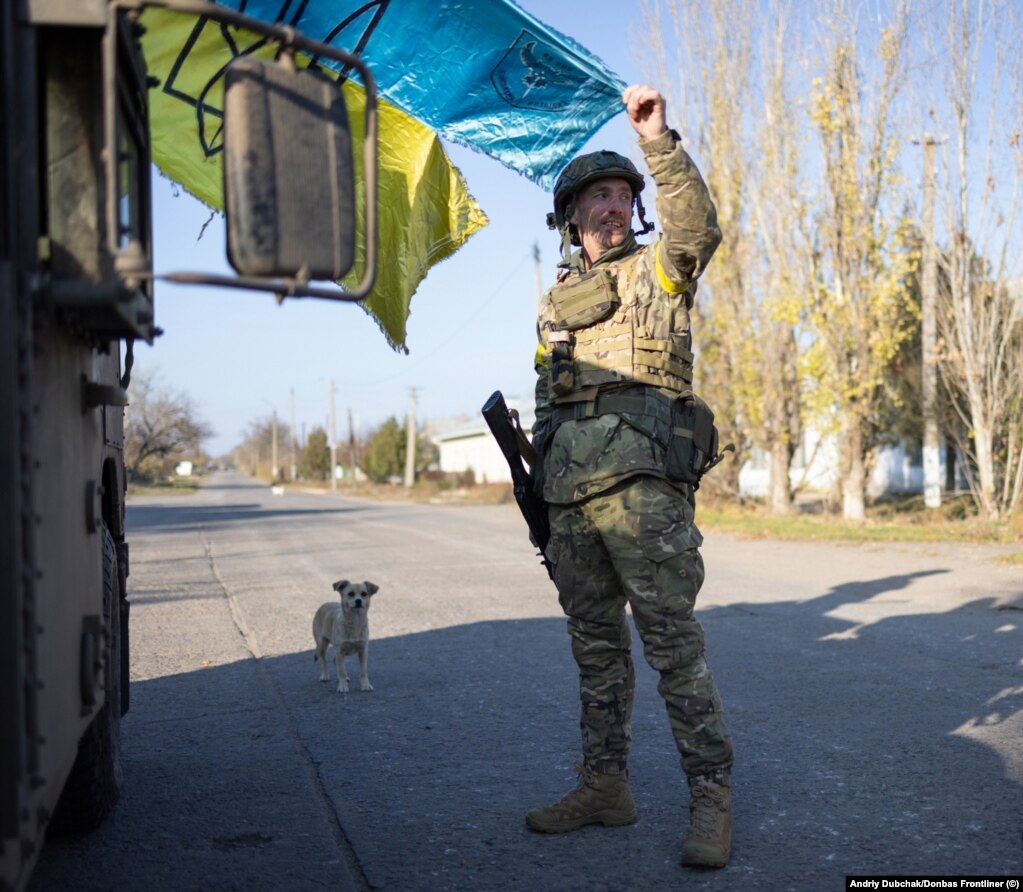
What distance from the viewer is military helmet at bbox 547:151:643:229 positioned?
11.3 feet

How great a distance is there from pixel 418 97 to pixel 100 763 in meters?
3.09

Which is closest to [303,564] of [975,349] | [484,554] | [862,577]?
[484,554]

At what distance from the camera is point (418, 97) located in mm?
4688

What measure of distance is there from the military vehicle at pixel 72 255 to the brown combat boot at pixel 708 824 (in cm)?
172

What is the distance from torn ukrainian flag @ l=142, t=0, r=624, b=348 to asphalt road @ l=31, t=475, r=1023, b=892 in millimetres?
2034

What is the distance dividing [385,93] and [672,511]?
255 cm

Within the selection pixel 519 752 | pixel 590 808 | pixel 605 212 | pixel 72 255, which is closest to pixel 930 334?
pixel 519 752

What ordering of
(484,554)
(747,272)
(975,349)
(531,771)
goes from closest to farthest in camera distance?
(531,771) → (484,554) → (975,349) → (747,272)

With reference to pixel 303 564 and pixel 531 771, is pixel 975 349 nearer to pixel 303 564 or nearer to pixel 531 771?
pixel 303 564

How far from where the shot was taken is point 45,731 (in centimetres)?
189

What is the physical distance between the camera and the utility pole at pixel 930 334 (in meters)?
17.7

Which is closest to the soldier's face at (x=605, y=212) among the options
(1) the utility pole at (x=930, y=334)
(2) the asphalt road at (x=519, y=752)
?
(2) the asphalt road at (x=519, y=752)

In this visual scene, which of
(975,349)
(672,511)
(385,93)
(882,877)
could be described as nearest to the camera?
(882,877)

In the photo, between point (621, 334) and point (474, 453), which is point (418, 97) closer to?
point (621, 334)
